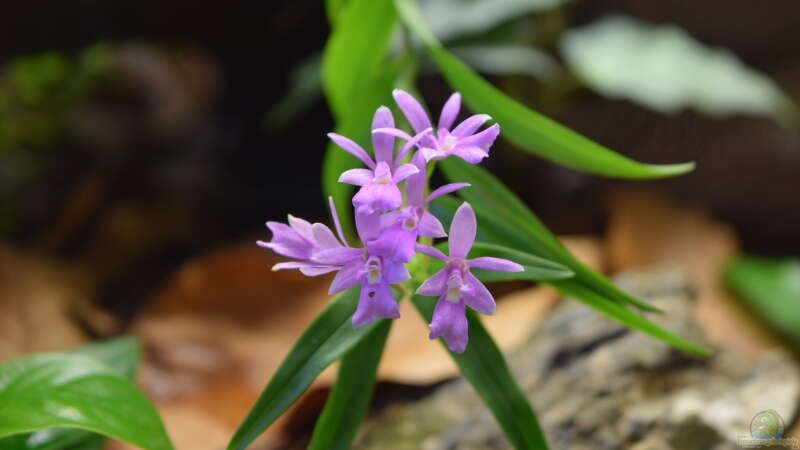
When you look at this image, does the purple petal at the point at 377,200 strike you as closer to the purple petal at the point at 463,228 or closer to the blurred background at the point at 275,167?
the purple petal at the point at 463,228

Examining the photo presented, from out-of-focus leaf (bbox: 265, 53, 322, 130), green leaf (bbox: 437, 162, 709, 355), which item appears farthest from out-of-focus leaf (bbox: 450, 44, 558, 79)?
green leaf (bbox: 437, 162, 709, 355)

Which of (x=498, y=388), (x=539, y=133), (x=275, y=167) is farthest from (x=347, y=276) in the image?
(x=275, y=167)

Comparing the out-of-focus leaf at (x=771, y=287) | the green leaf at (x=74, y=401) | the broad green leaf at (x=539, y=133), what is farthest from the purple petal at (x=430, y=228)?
the out-of-focus leaf at (x=771, y=287)

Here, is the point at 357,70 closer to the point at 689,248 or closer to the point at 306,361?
the point at 306,361

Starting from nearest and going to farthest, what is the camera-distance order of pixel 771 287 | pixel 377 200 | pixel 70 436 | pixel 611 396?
1. pixel 377 200
2. pixel 70 436
3. pixel 611 396
4. pixel 771 287

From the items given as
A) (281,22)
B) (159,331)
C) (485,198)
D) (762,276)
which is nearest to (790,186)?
(762,276)

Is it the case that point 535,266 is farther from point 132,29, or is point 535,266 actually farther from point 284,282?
point 132,29
